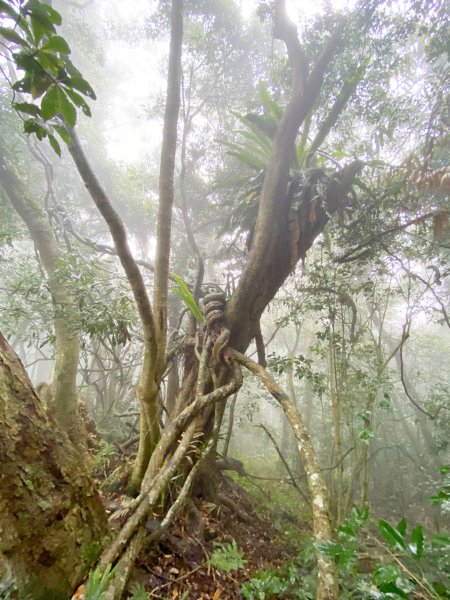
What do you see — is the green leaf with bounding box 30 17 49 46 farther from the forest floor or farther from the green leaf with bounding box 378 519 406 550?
the forest floor

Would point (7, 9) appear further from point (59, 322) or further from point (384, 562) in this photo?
point (59, 322)

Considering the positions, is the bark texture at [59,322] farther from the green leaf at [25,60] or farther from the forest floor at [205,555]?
the green leaf at [25,60]

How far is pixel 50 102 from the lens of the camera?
3.03 ft

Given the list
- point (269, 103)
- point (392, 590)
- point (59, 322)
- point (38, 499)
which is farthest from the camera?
point (59, 322)

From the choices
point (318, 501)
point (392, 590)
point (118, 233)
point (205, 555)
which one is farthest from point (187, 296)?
point (392, 590)

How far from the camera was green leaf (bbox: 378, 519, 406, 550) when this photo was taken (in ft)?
3.31

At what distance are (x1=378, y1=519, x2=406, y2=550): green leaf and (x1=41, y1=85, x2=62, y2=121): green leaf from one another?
1657mm

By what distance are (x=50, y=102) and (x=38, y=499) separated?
1.44 m

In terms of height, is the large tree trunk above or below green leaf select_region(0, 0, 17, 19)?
below

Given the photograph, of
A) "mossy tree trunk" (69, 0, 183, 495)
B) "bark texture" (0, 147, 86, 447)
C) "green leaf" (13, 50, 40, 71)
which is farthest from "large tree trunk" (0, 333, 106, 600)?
"bark texture" (0, 147, 86, 447)

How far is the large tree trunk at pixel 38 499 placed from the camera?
117 centimetres

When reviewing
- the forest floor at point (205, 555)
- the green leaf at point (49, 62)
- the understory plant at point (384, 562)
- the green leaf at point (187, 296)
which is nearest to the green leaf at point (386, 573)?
the understory plant at point (384, 562)

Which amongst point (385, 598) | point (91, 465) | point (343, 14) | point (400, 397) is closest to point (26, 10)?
Result: point (385, 598)

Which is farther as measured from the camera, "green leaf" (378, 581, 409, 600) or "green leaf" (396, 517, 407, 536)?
"green leaf" (396, 517, 407, 536)
